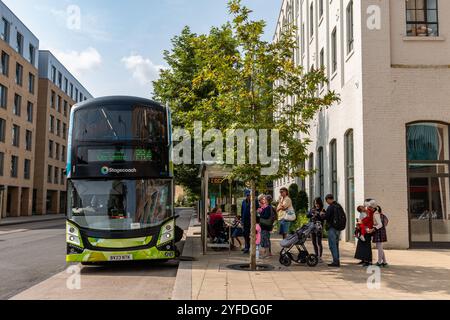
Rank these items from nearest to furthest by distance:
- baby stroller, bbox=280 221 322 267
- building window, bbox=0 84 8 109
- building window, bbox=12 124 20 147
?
baby stroller, bbox=280 221 322 267, building window, bbox=0 84 8 109, building window, bbox=12 124 20 147

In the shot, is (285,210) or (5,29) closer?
(285,210)

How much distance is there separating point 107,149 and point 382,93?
9.48 meters

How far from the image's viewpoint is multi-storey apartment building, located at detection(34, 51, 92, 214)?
52.2 m

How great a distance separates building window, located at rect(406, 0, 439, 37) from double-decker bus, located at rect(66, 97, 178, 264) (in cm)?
1021

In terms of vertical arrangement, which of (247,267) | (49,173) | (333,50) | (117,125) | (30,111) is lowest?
(247,267)

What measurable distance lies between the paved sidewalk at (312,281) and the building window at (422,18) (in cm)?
792

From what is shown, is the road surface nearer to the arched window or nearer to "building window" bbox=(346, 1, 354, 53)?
the arched window

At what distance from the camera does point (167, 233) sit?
11148 millimetres

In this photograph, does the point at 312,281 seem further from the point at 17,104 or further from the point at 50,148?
the point at 50,148

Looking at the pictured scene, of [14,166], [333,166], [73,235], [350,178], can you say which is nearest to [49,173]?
[14,166]

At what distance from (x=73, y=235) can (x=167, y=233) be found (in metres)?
2.14

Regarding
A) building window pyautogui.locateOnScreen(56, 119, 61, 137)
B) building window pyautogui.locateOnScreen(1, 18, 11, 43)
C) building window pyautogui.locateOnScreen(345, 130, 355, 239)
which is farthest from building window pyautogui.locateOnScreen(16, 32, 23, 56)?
building window pyautogui.locateOnScreen(345, 130, 355, 239)

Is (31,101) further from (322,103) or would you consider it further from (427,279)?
(427,279)

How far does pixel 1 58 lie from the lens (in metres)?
40.8
